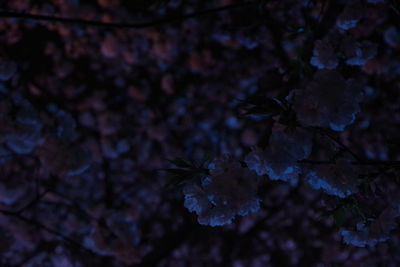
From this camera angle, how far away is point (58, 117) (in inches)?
110

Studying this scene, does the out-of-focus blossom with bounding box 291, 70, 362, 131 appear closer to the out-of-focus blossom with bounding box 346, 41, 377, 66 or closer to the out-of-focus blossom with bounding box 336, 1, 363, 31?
the out-of-focus blossom with bounding box 346, 41, 377, 66

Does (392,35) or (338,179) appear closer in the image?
(338,179)

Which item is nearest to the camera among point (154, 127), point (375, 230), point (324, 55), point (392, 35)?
point (375, 230)

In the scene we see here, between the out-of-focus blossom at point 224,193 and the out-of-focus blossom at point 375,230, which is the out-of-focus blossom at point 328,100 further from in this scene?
the out-of-focus blossom at point 375,230

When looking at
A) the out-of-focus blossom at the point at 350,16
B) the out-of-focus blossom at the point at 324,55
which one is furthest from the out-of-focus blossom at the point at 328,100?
the out-of-focus blossom at the point at 350,16

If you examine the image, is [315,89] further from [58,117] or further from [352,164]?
[58,117]

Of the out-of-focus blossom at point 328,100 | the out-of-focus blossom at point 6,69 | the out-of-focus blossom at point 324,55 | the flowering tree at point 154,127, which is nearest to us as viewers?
the out-of-focus blossom at point 328,100

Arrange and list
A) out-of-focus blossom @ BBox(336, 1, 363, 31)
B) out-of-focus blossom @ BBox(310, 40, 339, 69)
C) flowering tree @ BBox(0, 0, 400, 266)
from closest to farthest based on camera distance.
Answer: out-of-focus blossom @ BBox(310, 40, 339, 69) → out-of-focus blossom @ BBox(336, 1, 363, 31) → flowering tree @ BBox(0, 0, 400, 266)

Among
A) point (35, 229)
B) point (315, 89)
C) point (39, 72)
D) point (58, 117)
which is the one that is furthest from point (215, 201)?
point (39, 72)

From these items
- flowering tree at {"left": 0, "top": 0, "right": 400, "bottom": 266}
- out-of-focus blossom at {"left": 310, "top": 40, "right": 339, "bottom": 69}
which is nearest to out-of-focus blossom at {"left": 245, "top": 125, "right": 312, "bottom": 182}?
out-of-focus blossom at {"left": 310, "top": 40, "right": 339, "bottom": 69}

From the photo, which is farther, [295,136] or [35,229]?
[35,229]

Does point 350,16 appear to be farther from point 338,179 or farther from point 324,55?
point 338,179

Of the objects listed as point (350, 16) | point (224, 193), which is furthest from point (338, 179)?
point (350, 16)

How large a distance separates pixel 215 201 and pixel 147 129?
4.40 meters
